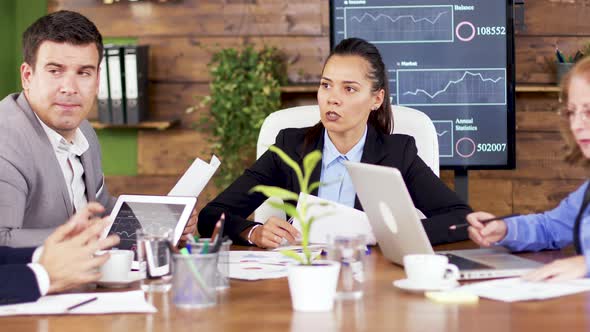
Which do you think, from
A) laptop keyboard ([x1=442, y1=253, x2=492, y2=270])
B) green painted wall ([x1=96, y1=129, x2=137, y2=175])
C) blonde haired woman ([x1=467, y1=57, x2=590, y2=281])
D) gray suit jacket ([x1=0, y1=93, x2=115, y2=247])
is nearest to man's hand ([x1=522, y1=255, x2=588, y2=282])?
blonde haired woman ([x1=467, y1=57, x2=590, y2=281])

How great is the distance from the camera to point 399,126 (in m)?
2.87

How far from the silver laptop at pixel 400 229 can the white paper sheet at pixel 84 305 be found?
521 millimetres

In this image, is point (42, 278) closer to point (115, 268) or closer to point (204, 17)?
point (115, 268)

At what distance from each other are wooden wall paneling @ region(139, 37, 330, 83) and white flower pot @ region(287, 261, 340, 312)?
3256 mm

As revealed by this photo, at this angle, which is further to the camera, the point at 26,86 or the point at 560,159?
the point at 560,159

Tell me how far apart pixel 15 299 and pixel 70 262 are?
0.12 meters

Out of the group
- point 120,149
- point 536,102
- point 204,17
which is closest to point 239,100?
point 204,17

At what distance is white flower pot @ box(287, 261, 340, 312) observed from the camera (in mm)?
1541

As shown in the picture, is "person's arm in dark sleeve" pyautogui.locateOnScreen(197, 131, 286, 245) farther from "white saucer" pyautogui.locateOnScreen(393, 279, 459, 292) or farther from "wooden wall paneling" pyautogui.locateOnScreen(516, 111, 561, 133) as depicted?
"wooden wall paneling" pyautogui.locateOnScreen(516, 111, 561, 133)

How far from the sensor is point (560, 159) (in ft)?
15.5

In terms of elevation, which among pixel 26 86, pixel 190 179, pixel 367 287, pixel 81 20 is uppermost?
pixel 81 20

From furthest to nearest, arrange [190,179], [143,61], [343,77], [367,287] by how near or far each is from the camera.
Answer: [143,61] → [343,77] → [190,179] → [367,287]

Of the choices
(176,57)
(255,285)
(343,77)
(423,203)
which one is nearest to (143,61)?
(176,57)

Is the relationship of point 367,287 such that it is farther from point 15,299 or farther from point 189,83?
point 189,83
